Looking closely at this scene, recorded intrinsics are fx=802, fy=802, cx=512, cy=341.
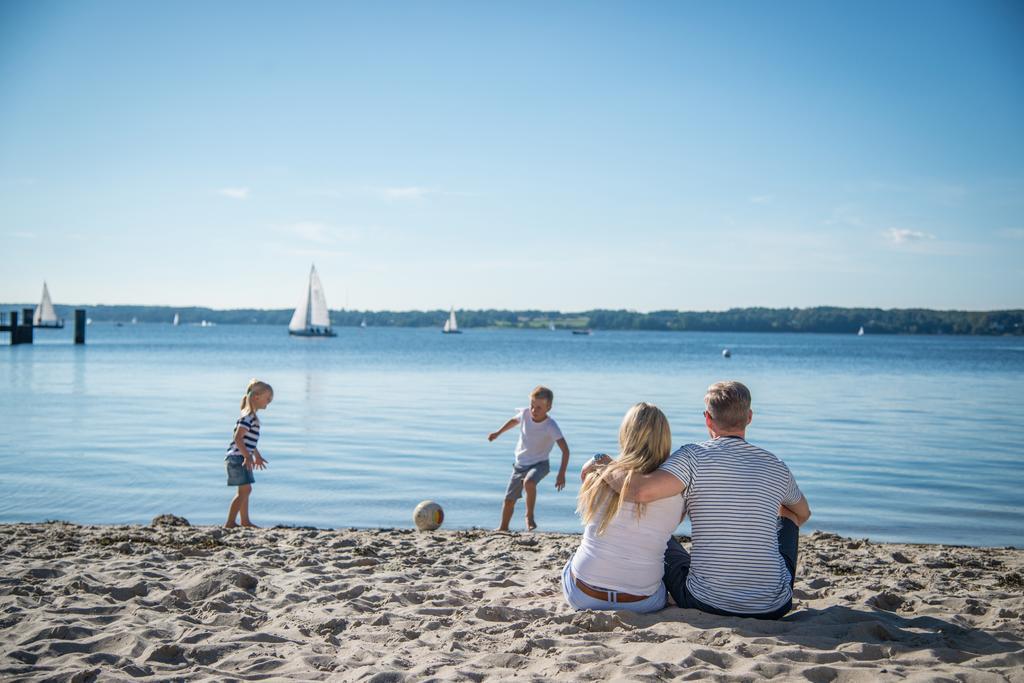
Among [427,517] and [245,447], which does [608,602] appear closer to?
[427,517]

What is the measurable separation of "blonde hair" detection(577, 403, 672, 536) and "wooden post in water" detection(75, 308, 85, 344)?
67.4 meters

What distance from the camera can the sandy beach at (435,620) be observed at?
4.59 m

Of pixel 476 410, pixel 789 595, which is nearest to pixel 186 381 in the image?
pixel 476 410

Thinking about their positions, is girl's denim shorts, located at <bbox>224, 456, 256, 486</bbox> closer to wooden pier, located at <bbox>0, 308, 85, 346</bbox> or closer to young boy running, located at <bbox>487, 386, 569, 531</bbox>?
young boy running, located at <bbox>487, 386, 569, 531</bbox>

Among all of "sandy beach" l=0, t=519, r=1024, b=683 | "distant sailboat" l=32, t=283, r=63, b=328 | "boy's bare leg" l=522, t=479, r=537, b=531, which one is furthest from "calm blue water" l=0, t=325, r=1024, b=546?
"distant sailboat" l=32, t=283, r=63, b=328

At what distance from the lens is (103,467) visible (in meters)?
13.7

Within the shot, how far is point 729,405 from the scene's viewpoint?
5.14 meters

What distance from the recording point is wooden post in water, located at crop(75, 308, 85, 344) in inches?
2514

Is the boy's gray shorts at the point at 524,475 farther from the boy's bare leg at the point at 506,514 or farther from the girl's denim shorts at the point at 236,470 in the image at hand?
the girl's denim shorts at the point at 236,470

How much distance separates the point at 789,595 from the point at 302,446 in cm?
1281

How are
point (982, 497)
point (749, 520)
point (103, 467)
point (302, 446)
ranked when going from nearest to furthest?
point (749, 520) < point (982, 497) < point (103, 467) < point (302, 446)

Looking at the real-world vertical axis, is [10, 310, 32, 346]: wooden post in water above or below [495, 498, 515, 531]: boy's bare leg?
above

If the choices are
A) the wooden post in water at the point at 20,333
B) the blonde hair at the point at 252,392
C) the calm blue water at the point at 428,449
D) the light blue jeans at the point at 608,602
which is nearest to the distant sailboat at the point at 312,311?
Result: the wooden post in water at the point at 20,333

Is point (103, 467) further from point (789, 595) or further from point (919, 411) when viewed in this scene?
point (919, 411)
